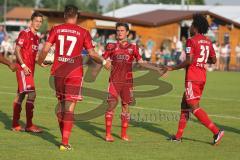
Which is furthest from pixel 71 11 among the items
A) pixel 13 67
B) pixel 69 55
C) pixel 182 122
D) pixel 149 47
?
pixel 149 47

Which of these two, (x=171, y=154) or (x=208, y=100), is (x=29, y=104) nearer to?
(x=171, y=154)

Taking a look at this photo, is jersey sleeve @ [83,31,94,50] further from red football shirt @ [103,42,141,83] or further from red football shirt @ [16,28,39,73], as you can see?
red football shirt @ [16,28,39,73]

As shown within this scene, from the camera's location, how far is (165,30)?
4888 cm

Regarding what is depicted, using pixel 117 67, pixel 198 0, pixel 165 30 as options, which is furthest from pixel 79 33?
pixel 198 0

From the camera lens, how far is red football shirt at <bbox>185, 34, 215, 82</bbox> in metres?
11.5

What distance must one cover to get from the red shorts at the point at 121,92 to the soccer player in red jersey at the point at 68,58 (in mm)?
1037

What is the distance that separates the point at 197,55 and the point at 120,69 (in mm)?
1325

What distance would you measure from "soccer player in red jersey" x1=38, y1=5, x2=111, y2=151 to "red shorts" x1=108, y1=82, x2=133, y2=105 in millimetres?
1037

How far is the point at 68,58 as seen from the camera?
10.6m

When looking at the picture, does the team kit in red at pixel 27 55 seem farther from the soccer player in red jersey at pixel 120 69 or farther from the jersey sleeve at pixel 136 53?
the jersey sleeve at pixel 136 53

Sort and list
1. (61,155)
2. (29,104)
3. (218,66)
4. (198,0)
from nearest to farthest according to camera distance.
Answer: (61,155), (29,104), (218,66), (198,0)

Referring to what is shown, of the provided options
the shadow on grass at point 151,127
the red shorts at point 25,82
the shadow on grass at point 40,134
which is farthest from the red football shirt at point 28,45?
the shadow on grass at point 151,127

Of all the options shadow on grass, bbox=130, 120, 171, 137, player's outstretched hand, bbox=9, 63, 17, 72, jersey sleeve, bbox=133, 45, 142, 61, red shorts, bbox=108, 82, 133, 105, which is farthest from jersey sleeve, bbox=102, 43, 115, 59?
shadow on grass, bbox=130, 120, 171, 137

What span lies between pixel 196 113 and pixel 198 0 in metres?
122
